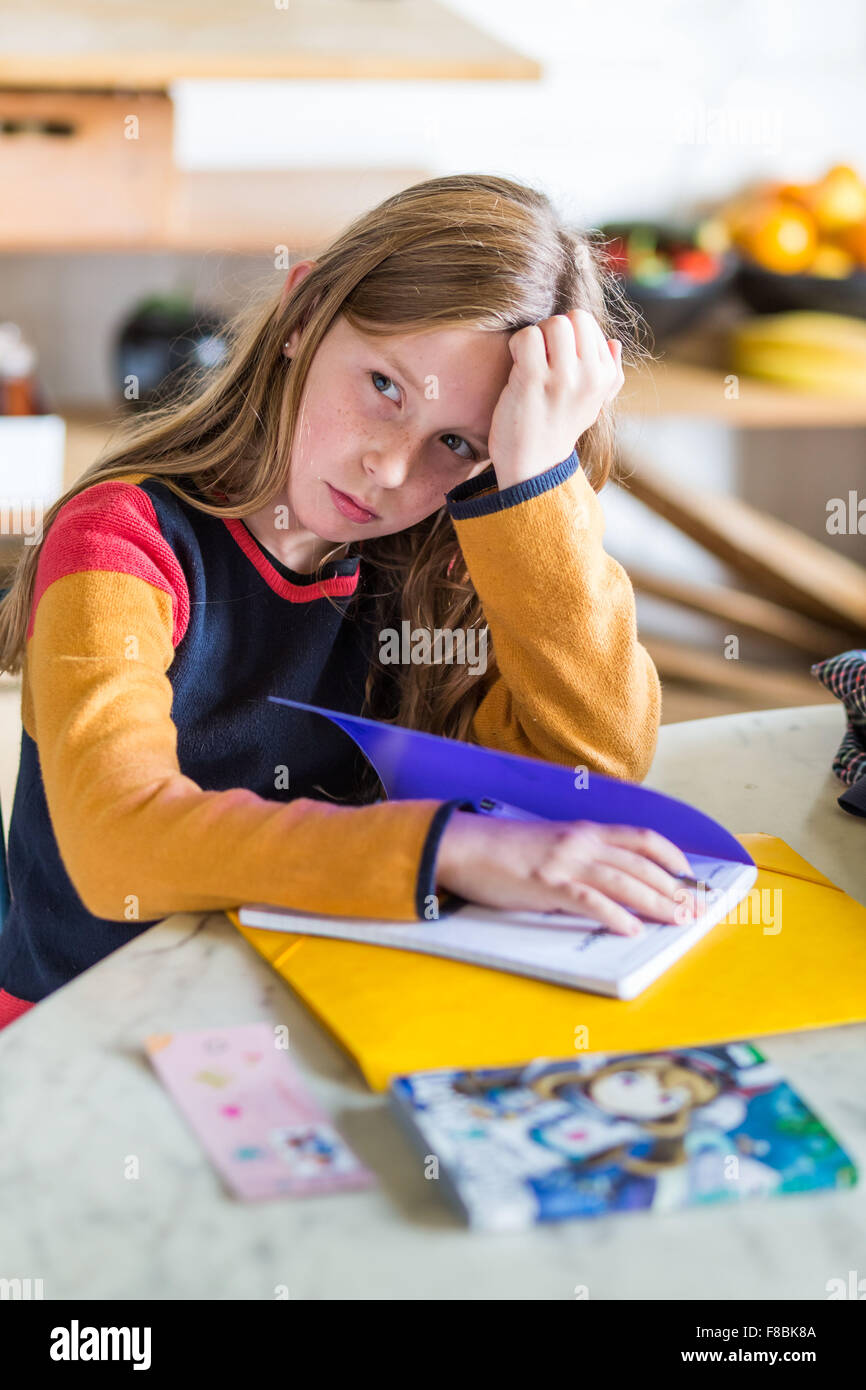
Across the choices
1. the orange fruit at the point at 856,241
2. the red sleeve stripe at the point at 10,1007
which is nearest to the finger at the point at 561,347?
the red sleeve stripe at the point at 10,1007

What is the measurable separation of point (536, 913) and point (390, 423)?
1.27ft

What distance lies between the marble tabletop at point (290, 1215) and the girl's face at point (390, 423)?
43 cm

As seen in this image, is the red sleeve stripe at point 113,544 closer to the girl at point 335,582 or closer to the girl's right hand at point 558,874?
the girl at point 335,582

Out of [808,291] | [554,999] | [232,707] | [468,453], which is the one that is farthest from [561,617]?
[808,291]

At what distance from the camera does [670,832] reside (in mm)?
749

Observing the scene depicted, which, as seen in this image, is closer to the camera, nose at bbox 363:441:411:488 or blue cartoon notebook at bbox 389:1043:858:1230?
blue cartoon notebook at bbox 389:1043:858:1230

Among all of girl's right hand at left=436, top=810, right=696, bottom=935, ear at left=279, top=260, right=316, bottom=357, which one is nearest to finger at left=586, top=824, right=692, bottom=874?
girl's right hand at left=436, top=810, right=696, bottom=935

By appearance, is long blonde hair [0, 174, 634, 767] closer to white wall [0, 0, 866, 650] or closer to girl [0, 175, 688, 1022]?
girl [0, 175, 688, 1022]

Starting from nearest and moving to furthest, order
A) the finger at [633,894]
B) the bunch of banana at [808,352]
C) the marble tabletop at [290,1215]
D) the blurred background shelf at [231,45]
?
the marble tabletop at [290,1215] < the finger at [633,894] < the blurred background shelf at [231,45] < the bunch of banana at [808,352]

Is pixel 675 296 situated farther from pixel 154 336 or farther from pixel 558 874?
pixel 558 874

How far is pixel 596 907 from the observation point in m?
0.66

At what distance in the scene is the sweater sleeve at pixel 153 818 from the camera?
67 cm

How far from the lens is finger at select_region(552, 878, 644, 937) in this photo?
0.66m

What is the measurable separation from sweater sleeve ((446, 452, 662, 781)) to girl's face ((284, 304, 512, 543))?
0.03 meters
